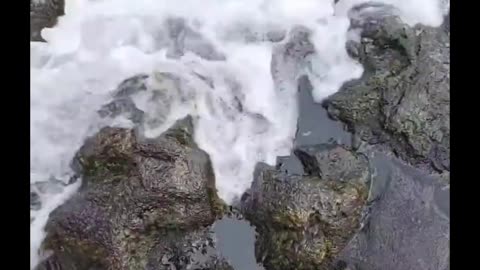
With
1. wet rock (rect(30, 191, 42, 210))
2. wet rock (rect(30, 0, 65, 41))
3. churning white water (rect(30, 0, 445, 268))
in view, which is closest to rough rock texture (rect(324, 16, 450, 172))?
churning white water (rect(30, 0, 445, 268))

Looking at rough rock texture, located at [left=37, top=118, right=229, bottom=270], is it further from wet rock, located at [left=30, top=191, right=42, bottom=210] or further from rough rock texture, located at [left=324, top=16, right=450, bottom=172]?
rough rock texture, located at [left=324, top=16, right=450, bottom=172]

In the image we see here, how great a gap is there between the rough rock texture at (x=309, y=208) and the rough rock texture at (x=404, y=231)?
0.34 ft

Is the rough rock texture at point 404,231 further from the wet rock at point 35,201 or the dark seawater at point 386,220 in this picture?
the wet rock at point 35,201

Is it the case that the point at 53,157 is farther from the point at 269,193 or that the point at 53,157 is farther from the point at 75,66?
the point at 269,193

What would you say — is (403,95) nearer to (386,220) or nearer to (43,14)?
(386,220)

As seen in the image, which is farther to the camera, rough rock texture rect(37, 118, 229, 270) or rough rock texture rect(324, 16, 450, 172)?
rough rock texture rect(324, 16, 450, 172)

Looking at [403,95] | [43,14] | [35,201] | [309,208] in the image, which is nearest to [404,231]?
[309,208]

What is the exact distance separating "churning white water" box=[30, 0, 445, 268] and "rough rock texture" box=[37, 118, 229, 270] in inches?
4.1

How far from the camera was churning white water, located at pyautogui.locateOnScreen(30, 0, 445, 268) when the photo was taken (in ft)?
11.2

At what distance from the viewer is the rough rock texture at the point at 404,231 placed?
133 inches

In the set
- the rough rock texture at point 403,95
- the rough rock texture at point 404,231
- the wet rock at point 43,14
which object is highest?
the wet rock at point 43,14

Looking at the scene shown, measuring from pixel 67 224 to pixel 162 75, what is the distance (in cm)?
103

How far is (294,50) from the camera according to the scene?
3506 millimetres

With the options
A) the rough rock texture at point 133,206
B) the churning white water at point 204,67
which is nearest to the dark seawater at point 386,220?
the churning white water at point 204,67
